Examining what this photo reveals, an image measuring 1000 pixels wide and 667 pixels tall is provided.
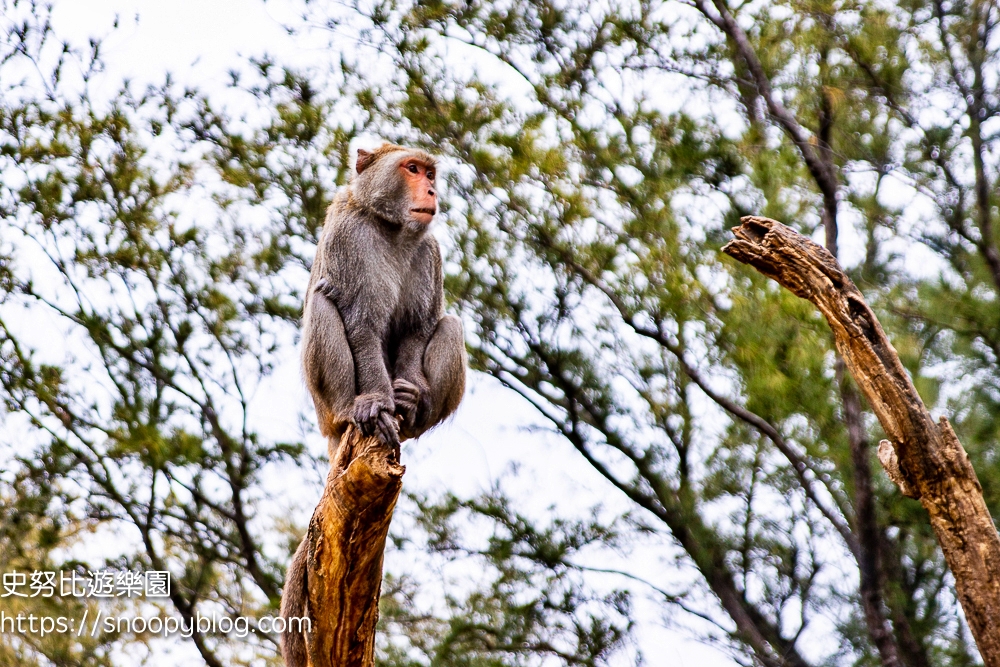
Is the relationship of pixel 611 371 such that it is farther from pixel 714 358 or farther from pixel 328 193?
pixel 328 193

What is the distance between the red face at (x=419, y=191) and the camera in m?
6.23

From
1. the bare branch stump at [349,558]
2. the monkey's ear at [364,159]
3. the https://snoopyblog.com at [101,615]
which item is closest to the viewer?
the bare branch stump at [349,558]

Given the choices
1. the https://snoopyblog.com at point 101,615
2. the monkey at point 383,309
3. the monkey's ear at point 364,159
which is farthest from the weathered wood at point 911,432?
the https://snoopyblog.com at point 101,615

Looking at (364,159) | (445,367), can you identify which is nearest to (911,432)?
(445,367)

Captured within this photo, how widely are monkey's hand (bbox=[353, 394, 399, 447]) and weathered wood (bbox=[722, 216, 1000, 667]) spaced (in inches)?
74.1

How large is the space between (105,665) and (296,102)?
5.80 metres

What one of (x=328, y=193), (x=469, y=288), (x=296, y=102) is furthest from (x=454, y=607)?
(x=296, y=102)

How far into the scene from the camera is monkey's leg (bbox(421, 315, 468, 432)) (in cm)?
616

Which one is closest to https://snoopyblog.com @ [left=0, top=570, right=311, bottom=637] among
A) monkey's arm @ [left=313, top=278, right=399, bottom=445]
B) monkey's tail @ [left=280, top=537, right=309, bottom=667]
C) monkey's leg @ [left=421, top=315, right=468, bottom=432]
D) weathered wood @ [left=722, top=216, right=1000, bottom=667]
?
monkey's leg @ [left=421, top=315, right=468, bottom=432]

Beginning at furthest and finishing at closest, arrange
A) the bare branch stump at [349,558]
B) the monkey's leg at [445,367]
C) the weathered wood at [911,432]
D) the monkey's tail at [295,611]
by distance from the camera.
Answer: the monkey's leg at [445,367]
the weathered wood at [911,432]
the monkey's tail at [295,611]
the bare branch stump at [349,558]

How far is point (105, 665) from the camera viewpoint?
10.9 meters

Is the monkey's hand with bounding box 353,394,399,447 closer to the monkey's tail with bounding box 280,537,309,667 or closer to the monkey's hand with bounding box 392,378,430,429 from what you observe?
the monkey's hand with bounding box 392,378,430,429

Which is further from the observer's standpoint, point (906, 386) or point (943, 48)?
point (943, 48)

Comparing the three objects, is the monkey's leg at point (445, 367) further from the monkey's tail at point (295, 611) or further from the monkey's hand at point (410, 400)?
the monkey's tail at point (295, 611)
